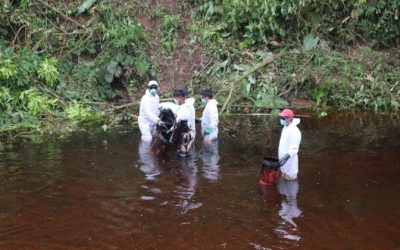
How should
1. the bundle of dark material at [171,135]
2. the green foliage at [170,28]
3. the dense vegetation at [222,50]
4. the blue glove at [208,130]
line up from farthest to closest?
the green foliage at [170,28]
the dense vegetation at [222,50]
the blue glove at [208,130]
the bundle of dark material at [171,135]

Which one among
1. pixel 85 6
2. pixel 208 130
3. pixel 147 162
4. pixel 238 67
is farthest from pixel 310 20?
pixel 147 162

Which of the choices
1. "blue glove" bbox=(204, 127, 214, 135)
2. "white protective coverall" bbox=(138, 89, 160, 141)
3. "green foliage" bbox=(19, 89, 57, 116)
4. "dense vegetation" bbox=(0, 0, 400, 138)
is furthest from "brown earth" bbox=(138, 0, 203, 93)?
"blue glove" bbox=(204, 127, 214, 135)

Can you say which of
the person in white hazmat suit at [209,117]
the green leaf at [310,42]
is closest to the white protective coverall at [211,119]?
the person in white hazmat suit at [209,117]

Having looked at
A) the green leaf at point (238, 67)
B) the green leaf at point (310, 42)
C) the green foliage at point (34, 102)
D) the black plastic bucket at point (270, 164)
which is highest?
the green leaf at point (310, 42)

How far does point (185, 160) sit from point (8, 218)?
3973 millimetres

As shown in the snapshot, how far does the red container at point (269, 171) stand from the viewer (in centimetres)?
923

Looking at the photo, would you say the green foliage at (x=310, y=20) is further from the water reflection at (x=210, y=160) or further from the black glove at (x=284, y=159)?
the black glove at (x=284, y=159)

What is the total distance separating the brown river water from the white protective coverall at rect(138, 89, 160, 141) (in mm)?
318

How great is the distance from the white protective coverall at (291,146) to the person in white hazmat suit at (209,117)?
274cm

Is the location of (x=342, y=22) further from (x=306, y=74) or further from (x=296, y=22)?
(x=306, y=74)

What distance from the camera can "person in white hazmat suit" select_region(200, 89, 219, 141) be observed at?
1205 centimetres

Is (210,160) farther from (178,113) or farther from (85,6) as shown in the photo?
(85,6)

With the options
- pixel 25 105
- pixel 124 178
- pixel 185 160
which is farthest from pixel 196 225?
pixel 25 105

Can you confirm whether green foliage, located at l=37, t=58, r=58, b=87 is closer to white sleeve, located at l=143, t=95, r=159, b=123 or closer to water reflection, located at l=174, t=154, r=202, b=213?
white sleeve, located at l=143, t=95, r=159, b=123
